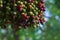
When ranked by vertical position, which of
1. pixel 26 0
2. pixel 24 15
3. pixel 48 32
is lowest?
pixel 24 15

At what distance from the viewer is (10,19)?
2.29 metres

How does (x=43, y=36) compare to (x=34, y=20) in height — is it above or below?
above

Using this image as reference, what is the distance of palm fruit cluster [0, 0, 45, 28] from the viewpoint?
2.26m

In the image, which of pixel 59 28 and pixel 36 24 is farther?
pixel 59 28

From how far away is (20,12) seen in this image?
229cm

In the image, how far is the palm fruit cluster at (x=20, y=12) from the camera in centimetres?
226

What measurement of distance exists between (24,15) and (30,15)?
0.09 metres

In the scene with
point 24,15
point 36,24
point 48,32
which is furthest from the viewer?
point 48,32

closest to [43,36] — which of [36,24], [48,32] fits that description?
[48,32]

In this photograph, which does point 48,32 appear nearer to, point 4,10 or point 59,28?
point 59,28

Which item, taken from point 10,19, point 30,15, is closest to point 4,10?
point 10,19

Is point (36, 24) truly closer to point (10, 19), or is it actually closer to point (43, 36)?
point (10, 19)

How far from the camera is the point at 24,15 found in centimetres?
227

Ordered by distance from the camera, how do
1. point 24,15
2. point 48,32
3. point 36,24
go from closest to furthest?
point 24,15, point 36,24, point 48,32
